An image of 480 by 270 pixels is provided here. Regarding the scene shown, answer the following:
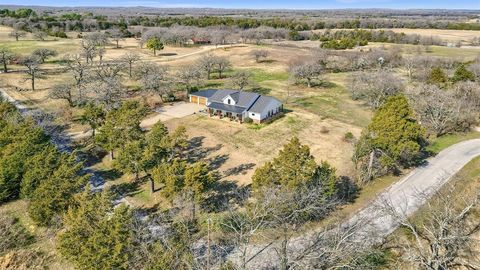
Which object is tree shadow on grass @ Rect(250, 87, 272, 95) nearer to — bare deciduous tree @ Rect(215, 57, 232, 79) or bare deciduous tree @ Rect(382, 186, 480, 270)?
bare deciduous tree @ Rect(215, 57, 232, 79)

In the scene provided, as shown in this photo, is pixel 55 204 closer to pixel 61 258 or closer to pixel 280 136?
pixel 61 258

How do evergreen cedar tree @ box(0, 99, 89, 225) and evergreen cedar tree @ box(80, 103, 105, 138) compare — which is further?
evergreen cedar tree @ box(80, 103, 105, 138)

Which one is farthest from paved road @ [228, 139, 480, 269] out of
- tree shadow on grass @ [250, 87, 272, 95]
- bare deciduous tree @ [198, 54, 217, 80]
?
bare deciduous tree @ [198, 54, 217, 80]

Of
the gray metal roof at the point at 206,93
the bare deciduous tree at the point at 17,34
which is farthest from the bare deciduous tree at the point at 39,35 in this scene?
the gray metal roof at the point at 206,93

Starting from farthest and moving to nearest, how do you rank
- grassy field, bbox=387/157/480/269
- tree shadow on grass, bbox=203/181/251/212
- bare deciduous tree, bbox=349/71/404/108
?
1. bare deciduous tree, bbox=349/71/404/108
2. tree shadow on grass, bbox=203/181/251/212
3. grassy field, bbox=387/157/480/269

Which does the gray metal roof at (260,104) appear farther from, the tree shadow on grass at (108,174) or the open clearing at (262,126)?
the tree shadow on grass at (108,174)

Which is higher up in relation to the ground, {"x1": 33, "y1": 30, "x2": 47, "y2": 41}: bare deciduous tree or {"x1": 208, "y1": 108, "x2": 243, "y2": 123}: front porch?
{"x1": 33, "y1": 30, "x2": 47, "y2": 41}: bare deciduous tree
